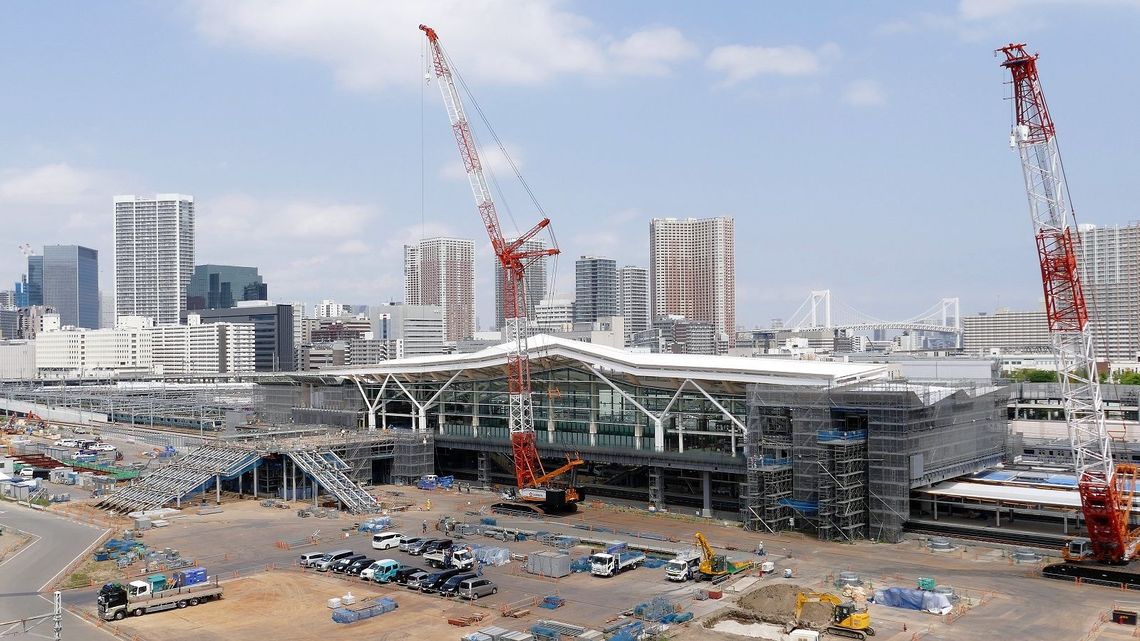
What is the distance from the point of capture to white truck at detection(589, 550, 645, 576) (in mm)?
50000

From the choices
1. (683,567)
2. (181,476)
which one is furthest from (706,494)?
(181,476)

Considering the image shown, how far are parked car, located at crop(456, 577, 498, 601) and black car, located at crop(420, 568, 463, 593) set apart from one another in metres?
1.22

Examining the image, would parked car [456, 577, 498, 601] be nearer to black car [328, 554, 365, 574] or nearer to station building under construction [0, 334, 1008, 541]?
black car [328, 554, 365, 574]

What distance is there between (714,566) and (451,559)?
1386cm

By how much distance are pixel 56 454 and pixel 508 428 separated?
2119 inches

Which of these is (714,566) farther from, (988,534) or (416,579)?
(988,534)

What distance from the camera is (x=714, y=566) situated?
48.9m

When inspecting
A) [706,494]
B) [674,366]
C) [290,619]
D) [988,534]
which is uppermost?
[674,366]

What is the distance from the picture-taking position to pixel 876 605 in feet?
145

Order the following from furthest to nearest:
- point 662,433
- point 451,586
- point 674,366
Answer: point 662,433 → point 674,366 → point 451,586

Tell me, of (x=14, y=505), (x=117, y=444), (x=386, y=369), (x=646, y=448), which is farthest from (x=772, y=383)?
(x=117, y=444)

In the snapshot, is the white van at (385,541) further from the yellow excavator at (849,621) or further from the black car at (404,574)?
the yellow excavator at (849,621)

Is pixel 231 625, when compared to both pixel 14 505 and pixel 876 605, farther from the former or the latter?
pixel 14 505

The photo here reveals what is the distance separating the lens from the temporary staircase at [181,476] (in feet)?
235
